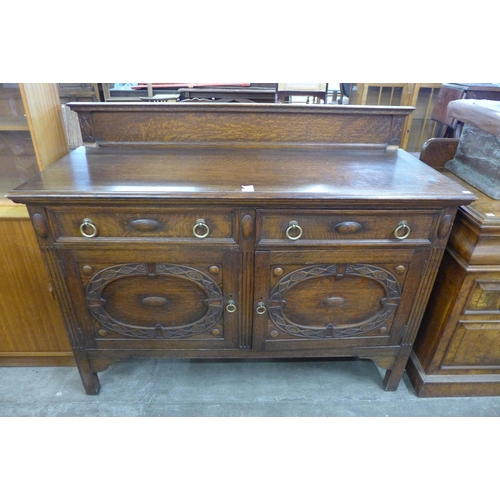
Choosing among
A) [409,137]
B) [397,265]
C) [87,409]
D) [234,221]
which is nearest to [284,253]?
[234,221]

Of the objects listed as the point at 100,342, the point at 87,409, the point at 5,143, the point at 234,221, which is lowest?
the point at 87,409

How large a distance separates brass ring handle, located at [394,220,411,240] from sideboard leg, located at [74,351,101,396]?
1.14 metres

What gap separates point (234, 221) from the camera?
1048mm

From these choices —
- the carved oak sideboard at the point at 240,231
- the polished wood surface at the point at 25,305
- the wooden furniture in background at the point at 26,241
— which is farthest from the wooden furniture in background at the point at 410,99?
the polished wood surface at the point at 25,305

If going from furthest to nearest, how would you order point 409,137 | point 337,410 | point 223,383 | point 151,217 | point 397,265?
point 409,137
point 223,383
point 337,410
point 397,265
point 151,217

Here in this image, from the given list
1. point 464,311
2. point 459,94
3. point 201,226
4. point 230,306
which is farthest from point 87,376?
point 459,94

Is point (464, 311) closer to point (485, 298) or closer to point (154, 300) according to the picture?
point (485, 298)

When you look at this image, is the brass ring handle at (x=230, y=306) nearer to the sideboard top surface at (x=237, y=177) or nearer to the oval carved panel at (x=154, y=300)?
the oval carved panel at (x=154, y=300)

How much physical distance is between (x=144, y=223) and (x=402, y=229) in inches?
29.9

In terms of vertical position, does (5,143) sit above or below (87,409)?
above

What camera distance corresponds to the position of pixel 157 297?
1189mm

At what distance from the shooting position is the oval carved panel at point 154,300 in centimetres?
113

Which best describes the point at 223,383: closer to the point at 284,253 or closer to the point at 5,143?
the point at 284,253

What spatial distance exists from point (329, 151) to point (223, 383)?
39.9 inches
